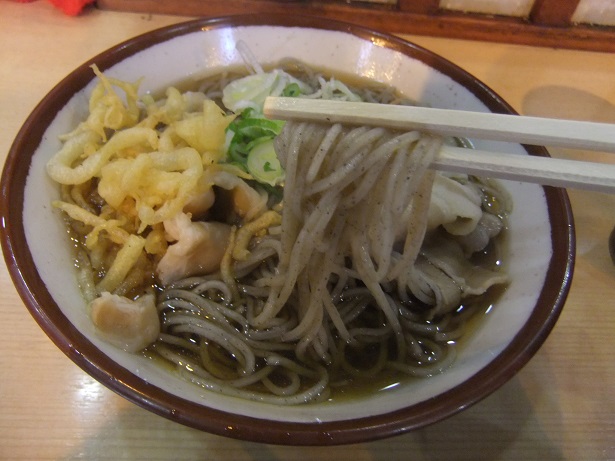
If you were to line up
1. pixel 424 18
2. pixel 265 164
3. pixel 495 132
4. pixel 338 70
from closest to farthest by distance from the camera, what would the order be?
pixel 495 132 → pixel 265 164 → pixel 338 70 → pixel 424 18

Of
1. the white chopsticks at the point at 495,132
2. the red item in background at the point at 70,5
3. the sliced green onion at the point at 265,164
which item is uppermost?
the white chopsticks at the point at 495,132

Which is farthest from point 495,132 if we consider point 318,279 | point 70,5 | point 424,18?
point 70,5

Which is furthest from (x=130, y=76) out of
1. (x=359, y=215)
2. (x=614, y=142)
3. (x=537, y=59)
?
(x=537, y=59)

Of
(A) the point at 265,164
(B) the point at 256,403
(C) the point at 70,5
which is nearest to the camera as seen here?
(B) the point at 256,403

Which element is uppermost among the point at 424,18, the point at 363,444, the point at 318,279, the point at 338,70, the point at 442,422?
the point at 424,18

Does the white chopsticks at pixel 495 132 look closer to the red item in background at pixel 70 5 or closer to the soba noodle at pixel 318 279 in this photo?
the soba noodle at pixel 318 279

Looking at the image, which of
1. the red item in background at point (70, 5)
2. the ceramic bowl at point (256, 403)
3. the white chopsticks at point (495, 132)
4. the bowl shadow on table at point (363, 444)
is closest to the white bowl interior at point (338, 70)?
the ceramic bowl at point (256, 403)

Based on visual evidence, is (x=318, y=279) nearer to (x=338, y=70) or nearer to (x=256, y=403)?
(x=256, y=403)

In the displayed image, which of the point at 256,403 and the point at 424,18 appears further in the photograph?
the point at 424,18
